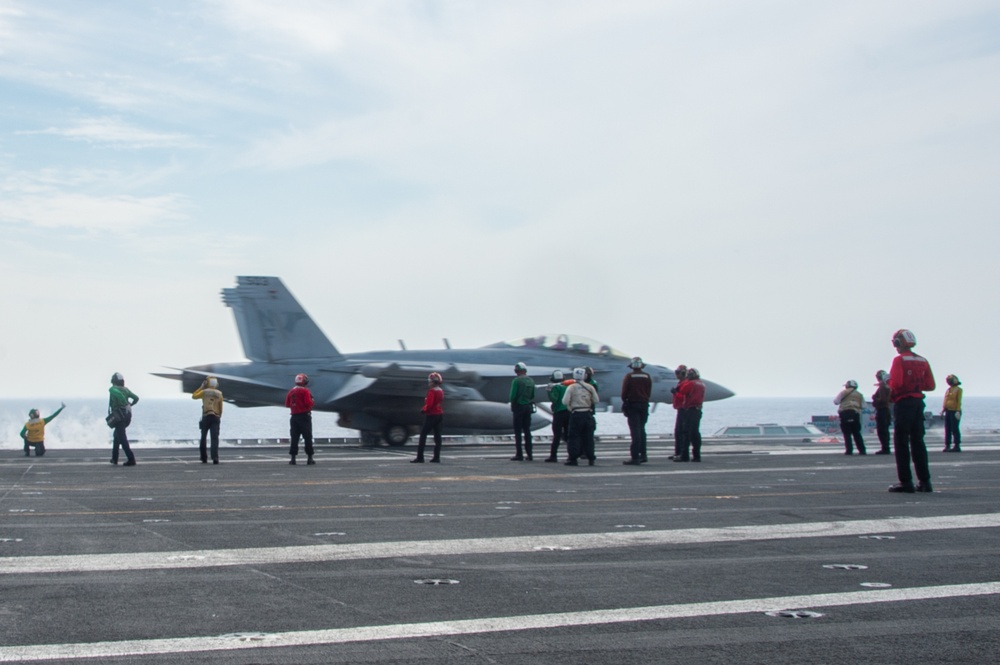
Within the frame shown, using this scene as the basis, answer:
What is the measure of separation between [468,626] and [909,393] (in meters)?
8.49

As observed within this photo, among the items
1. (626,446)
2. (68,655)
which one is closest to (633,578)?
(68,655)

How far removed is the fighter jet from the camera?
26.8 metres

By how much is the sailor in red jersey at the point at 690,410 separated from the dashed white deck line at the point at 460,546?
30.3 ft

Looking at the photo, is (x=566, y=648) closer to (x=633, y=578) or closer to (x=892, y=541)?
(x=633, y=578)

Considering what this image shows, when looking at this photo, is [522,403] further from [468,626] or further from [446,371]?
[468,626]

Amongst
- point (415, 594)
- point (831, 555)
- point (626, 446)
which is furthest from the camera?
point (626, 446)

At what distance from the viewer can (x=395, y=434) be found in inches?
1089

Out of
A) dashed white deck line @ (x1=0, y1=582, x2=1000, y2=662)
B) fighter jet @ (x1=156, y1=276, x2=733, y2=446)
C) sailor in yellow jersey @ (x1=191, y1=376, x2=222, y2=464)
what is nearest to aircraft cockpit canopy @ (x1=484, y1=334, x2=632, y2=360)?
fighter jet @ (x1=156, y1=276, x2=733, y2=446)

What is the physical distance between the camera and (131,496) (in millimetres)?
12422

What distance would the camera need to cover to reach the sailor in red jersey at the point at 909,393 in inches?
474

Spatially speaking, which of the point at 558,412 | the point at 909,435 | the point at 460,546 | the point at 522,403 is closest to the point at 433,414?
the point at 522,403

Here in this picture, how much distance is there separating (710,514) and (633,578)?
12.9 ft

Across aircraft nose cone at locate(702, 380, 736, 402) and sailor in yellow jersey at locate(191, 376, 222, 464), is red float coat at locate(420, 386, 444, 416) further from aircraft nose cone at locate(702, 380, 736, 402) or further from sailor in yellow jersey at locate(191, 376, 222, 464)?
aircraft nose cone at locate(702, 380, 736, 402)

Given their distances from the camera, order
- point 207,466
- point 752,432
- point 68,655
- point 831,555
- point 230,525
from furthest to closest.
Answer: point 752,432 → point 207,466 → point 230,525 → point 831,555 → point 68,655
